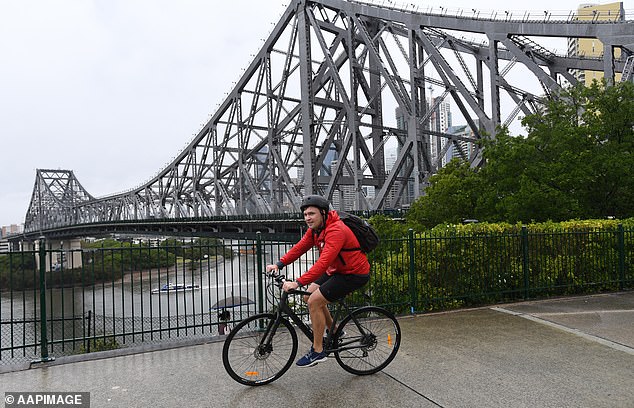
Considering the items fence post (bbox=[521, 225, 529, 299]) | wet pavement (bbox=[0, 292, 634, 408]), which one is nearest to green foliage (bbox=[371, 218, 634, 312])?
fence post (bbox=[521, 225, 529, 299])

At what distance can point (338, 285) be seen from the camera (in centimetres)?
455

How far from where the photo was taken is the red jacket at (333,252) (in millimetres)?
4309

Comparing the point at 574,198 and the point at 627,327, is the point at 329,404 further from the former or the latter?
the point at 574,198

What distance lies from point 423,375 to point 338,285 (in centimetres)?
147

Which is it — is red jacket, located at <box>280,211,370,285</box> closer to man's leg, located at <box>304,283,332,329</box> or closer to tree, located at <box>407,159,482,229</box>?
man's leg, located at <box>304,283,332,329</box>

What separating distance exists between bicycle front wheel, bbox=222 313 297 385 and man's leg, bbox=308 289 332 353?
0.27 m

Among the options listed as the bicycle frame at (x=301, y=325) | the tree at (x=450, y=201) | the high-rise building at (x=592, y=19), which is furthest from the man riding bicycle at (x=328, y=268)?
the high-rise building at (x=592, y=19)

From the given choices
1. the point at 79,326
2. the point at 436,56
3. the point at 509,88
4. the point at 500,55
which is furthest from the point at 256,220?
the point at 500,55

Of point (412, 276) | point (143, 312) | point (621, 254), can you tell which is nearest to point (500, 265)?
point (412, 276)

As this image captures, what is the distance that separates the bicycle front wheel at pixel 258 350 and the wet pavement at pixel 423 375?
132mm

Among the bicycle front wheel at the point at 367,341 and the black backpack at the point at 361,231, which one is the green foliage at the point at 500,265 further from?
the black backpack at the point at 361,231

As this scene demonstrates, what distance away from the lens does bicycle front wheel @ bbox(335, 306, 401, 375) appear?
4855mm

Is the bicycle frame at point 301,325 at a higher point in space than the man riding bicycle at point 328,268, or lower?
lower

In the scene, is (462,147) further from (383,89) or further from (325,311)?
(325,311)
